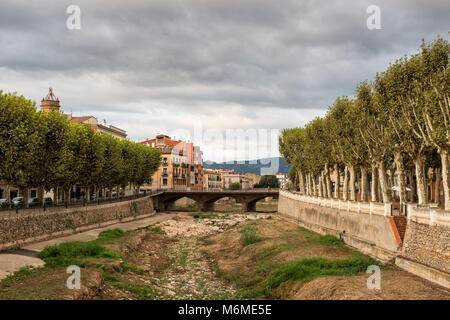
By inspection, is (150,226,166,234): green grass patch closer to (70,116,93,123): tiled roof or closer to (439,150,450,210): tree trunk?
(439,150,450,210): tree trunk

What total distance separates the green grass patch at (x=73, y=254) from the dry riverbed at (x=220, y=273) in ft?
0.27

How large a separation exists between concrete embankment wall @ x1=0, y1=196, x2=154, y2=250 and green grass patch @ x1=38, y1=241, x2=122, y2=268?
178 inches

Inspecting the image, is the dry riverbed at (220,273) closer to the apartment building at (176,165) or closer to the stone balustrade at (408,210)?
the stone balustrade at (408,210)

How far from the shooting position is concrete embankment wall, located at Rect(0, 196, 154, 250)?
4000 cm

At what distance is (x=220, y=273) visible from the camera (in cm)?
3934

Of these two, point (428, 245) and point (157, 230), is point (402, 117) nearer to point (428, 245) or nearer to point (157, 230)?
point (428, 245)

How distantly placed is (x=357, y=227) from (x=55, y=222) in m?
34.8

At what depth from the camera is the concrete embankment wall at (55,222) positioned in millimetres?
40000

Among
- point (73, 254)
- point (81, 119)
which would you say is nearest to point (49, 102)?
point (81, 119)

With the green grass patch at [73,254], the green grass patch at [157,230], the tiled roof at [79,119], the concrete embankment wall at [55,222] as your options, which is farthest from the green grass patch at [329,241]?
the tiled roof at [79,119]

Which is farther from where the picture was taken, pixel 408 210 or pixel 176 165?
pixel 176 165
